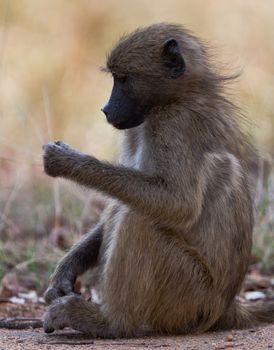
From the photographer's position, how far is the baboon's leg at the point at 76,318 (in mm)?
5793

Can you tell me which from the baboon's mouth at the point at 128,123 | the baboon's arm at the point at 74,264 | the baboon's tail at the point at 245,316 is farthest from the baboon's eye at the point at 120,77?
the baboon's tail at the point at 245,316

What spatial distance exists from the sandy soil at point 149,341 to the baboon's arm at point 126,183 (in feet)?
2.24

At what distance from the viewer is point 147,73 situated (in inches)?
238

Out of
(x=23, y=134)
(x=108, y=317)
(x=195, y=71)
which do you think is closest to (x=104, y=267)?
(x=108, y=317)

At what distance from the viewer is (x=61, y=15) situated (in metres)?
15.5

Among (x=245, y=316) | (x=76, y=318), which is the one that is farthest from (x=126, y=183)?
(x=245, y=316)

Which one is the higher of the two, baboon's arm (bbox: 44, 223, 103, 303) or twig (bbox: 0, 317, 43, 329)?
baboon's arm (bbox: 44, 223, 103, 303)

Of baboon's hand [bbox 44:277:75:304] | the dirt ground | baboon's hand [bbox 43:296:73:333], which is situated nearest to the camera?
the dirt ground

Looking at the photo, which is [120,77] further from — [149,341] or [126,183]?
[149,341]

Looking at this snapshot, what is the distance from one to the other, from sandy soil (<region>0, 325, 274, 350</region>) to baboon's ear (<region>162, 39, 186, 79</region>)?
1.58 m

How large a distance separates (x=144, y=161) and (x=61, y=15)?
9944mm

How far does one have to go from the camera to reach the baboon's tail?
610 cm

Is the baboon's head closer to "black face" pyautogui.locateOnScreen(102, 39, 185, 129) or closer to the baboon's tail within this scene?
"black face" pyautogui.locateOnScreen(102, 39, 185, 129)

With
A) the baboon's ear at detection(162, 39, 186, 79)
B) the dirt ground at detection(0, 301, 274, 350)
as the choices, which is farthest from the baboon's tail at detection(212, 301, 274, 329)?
the baboon's ear at detection(162, 39, 186, 79)
